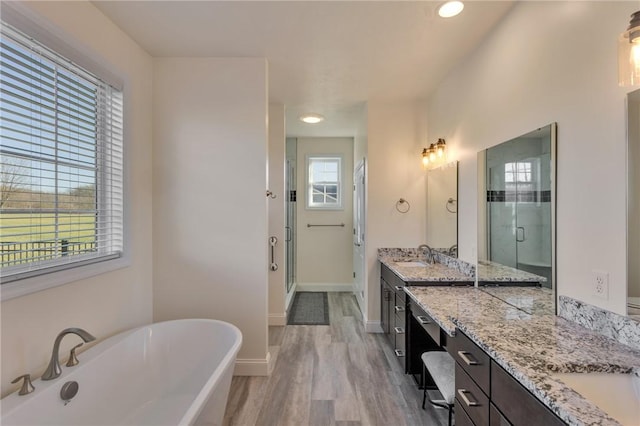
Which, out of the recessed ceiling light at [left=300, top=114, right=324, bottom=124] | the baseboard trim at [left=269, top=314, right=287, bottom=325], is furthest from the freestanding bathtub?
the recessed ceiling light at [left=300, top=114, right=324, bottom=124]

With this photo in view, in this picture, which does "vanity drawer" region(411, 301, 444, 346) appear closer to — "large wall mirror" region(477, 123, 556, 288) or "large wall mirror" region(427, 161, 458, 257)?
"large wall mirror" region(477, 123, 556, 288)

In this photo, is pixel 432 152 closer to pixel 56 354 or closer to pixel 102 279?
pixel 102 279

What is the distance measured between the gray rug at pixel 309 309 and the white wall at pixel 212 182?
1314mm

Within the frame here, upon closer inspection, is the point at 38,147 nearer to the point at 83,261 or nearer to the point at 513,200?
the point at 83,261

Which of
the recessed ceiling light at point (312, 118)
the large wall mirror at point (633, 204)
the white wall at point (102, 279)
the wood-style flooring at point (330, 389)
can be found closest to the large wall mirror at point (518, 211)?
the large wall mirror at point (633, 204)

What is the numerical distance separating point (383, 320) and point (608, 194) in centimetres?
247

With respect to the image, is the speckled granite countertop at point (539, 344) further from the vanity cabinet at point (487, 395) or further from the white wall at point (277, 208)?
the white wall at point (277, 208)

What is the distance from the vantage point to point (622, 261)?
1.21 metres

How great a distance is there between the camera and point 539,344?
3.97 feet

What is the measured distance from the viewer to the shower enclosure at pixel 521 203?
163cm

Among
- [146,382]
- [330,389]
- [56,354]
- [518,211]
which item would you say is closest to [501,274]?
[518,211]

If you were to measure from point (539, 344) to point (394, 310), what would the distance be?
1682 mm

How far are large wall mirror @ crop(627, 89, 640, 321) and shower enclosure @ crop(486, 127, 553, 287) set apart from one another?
41cm

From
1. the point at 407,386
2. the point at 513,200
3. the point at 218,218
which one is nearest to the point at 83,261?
the point at 218,218
